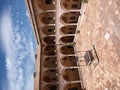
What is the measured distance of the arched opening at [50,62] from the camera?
2491 centimetres

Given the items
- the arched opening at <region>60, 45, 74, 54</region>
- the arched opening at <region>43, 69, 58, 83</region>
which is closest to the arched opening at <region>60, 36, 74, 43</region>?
the arched opening at <region>60, 45, 74, 54</region>

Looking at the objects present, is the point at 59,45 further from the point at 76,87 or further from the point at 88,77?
the point at 88,77

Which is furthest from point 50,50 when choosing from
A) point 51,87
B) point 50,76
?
point 51,87

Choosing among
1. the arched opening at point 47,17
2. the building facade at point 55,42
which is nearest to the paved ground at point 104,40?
the building facade at point 55,42

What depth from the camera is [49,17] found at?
78.6 feet

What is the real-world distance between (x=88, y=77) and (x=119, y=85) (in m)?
5.78

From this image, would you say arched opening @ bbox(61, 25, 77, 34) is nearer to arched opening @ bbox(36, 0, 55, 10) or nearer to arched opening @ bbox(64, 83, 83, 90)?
arched opening @ bbox(36, 0, 55, 10)

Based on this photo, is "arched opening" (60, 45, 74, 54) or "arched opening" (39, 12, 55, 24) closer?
"arched opening" (39, 12, 55, 24)

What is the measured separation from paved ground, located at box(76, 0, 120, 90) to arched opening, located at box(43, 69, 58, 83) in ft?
26.0

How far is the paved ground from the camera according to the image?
11508 millimetres

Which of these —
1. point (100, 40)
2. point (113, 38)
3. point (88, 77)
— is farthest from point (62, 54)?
point (113, 38)

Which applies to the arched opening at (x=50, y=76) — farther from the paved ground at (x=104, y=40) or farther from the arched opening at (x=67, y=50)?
the paved ground at (x=104, y=40)

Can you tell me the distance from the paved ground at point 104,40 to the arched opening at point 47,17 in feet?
23.2

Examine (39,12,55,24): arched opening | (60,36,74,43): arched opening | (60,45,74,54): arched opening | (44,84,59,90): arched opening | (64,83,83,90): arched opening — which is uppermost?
(39,12,55,24): arched opening
